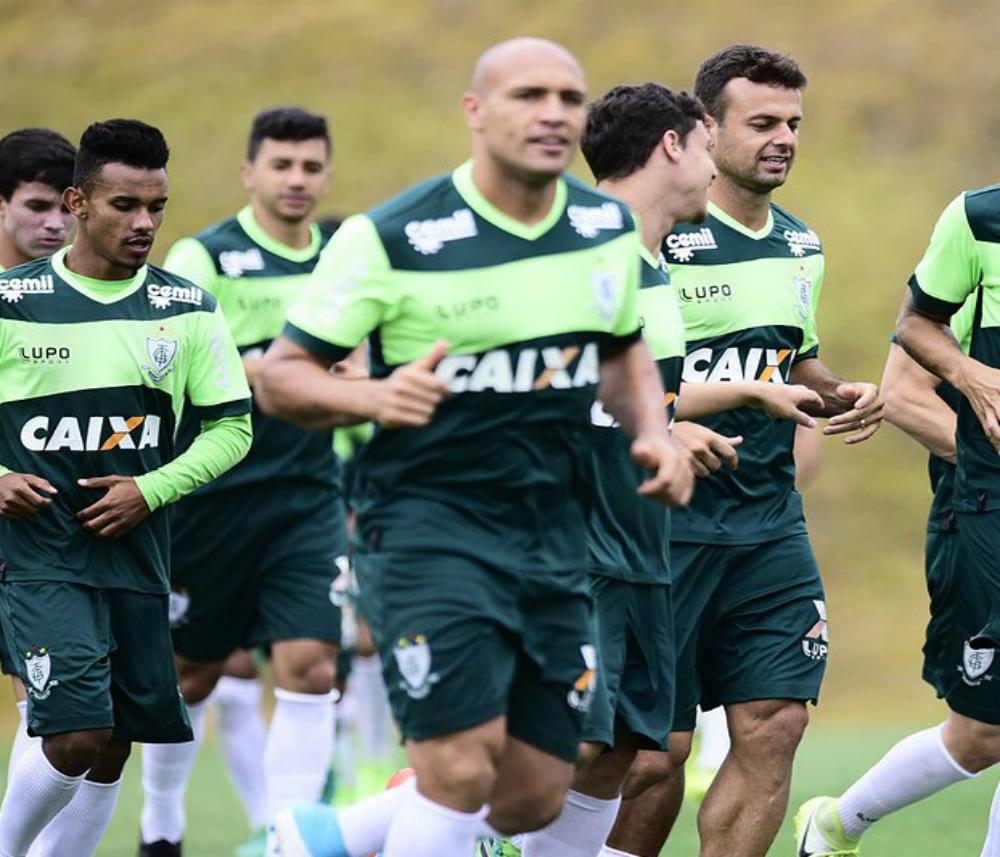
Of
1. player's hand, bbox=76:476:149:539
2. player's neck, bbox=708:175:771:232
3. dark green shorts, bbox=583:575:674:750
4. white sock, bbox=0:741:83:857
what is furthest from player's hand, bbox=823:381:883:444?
white sock, bbox=0:741:83:857

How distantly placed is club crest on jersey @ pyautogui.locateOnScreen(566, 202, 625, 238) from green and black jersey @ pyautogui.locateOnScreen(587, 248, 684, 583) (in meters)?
0.81

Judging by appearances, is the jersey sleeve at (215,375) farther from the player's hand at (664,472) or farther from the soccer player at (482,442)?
the player's hand at (664,472)

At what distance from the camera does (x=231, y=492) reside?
9086mm

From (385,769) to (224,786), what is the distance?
1.48m

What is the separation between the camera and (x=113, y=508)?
655cm

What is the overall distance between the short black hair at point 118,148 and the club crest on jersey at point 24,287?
339mm

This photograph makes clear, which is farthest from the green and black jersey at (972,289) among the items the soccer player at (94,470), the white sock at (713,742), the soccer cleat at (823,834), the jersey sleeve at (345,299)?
the white sock at (713,742)

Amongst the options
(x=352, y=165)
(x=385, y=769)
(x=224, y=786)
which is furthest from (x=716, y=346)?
(x=352, y=165)

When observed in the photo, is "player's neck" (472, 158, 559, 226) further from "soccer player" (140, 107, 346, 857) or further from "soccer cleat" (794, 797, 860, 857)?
"soccer player" (140, 107, 346, 857)

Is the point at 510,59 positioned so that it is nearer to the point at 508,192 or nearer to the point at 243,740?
the point at 508,192

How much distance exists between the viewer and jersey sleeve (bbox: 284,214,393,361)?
508 cm

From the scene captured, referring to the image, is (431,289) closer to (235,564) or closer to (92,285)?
(92,285)

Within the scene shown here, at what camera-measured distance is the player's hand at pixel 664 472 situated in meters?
5.24

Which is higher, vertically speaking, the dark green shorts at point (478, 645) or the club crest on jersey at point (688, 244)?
the club crest on jersey at point (688, 244)
